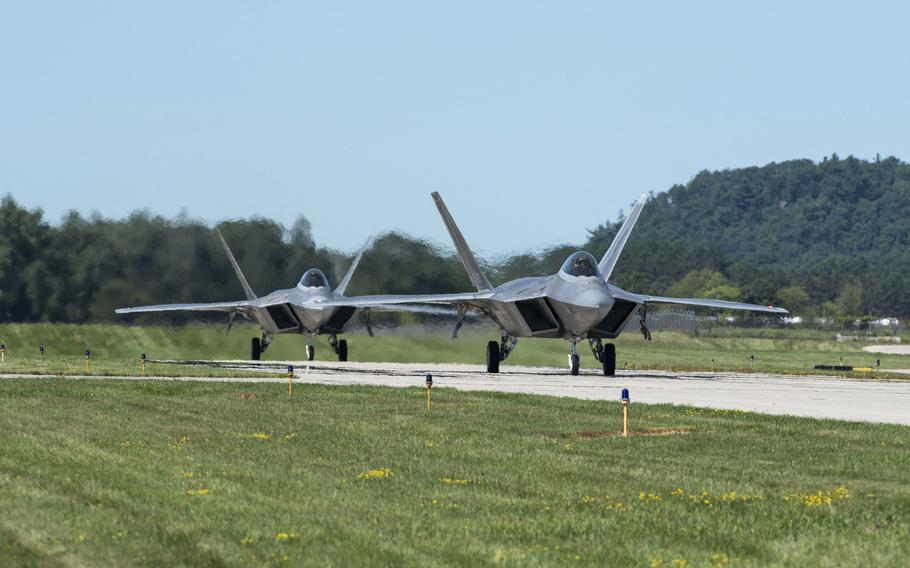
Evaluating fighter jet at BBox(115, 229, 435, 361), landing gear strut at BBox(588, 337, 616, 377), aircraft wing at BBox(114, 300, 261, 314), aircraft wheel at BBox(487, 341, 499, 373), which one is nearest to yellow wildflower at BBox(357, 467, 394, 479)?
landing gear strut at BBox(588, 337, 616, 377)

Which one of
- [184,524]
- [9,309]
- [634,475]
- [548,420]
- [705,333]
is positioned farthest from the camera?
[705,333]

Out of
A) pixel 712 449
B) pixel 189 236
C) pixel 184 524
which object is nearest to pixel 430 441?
pixel 712 449

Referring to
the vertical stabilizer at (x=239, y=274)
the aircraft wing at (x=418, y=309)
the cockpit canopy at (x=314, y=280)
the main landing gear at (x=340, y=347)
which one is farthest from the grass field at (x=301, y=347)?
the cockpit canopy at (x=314, y=280)

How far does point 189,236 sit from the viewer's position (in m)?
57.2

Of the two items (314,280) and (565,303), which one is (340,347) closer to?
(314,280)

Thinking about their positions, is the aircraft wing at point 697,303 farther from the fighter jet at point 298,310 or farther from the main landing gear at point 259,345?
the main landing gear at point 259,345

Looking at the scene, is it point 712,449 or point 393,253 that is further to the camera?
point 393,253

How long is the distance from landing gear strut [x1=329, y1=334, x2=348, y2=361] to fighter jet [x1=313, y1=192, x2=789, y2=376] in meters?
9.79

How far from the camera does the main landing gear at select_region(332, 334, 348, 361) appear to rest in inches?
2141

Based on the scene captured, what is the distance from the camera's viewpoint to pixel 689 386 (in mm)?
35500

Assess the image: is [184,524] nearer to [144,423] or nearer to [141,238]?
[144,423]

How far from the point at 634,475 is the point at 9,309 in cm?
4789

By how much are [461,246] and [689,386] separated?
10223 mm

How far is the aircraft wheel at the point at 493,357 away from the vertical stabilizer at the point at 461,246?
1955mm
